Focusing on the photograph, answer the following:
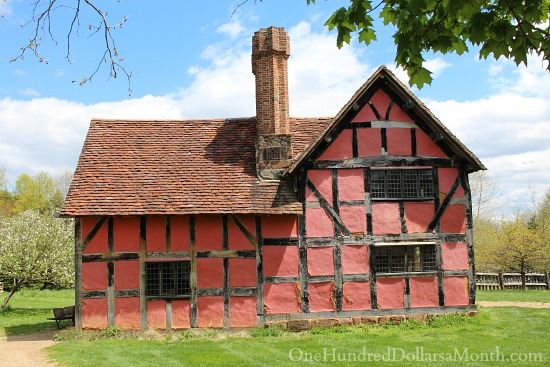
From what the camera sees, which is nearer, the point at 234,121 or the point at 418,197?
the point at 418,197

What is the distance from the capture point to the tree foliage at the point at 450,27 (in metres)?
4.78

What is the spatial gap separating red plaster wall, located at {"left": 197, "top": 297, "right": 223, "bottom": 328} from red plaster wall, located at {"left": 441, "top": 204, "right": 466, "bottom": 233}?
7.45 meters

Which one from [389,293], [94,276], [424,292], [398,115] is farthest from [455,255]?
[94,276]

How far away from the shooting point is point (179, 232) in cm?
1557

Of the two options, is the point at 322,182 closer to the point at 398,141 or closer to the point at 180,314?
the point at 398,141

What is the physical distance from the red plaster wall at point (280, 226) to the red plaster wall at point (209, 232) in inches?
54.3

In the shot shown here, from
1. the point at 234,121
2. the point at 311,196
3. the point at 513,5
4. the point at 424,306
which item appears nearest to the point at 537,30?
→ the point at 513,5

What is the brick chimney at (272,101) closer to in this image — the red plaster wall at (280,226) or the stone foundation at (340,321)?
the red plaster wall at (280,226)

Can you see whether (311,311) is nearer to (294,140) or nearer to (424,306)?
(424,306)

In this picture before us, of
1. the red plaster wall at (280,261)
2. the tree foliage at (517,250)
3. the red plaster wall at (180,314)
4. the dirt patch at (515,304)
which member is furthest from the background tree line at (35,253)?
the tree foliage at (517,250)

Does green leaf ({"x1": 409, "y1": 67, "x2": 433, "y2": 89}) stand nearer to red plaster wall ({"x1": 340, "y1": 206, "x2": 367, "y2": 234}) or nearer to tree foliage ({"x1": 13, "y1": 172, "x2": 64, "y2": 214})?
red plaster wall ({"x1": 340, "y1": 206, "x2": 367, "y2": 234})

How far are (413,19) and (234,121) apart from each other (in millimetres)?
13955

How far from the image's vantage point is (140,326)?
49.7ft

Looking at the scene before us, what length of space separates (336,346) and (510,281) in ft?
80.8
